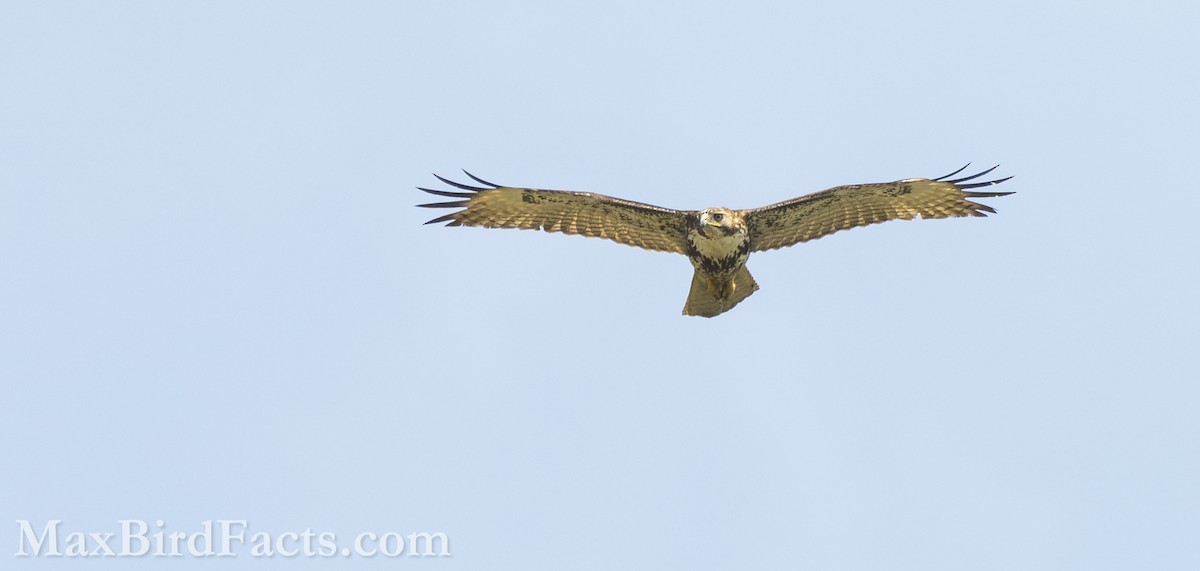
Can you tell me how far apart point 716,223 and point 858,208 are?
1978mm

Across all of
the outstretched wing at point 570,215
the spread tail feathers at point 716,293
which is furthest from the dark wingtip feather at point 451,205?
the spread tail feathers at point 716,293

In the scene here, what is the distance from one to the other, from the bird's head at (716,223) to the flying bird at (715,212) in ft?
0.09

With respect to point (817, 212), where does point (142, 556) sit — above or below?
below

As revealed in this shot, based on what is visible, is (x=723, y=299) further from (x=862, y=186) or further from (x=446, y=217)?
(x=446, y=217)

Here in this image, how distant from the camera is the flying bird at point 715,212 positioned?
611 inches

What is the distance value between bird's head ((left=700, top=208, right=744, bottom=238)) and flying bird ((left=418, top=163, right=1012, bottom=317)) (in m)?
0.03

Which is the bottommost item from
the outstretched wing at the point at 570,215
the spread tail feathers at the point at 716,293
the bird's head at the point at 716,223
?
the spread tail feathers at the point at 716,293

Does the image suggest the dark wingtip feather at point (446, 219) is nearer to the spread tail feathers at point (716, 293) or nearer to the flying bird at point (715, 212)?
the flying bird at point (715, 212)

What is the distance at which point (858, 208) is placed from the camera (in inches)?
629

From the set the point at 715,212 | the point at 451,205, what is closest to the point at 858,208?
the point at 715,212

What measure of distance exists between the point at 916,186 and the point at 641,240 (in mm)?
3327

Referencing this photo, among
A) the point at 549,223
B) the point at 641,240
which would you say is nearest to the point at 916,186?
the point at 641,240

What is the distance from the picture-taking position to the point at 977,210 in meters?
16.2

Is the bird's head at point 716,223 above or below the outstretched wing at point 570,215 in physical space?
below
